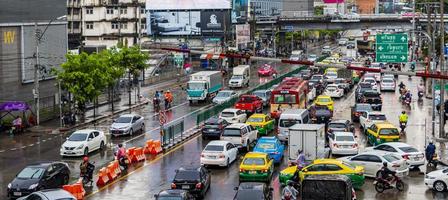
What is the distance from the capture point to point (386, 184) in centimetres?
3378

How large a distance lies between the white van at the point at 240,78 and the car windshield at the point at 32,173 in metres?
52.3

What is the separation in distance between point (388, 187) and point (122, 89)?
53.8m

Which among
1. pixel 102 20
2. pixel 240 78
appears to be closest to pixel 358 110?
pixel 240 78

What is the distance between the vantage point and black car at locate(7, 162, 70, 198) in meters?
32.9

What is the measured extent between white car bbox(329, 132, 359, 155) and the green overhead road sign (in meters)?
11.5

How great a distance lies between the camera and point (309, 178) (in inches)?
1030

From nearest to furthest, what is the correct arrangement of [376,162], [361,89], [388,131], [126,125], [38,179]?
[38,179], [376,162], [388,131], [126,125], [361,89]

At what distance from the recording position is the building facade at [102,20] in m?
121

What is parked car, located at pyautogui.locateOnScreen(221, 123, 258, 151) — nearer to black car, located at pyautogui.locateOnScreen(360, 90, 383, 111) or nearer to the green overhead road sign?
the green overhead road sign

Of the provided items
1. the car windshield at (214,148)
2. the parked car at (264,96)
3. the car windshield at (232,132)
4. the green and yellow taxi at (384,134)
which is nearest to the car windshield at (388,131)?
the green and yellow taxi at (384,134)

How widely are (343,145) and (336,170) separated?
355 inches

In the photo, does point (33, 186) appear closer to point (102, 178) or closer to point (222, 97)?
point (102, 178)

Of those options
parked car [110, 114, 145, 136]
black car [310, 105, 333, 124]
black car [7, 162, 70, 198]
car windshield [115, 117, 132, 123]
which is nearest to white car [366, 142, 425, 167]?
black car [310, 105, 333, 124]

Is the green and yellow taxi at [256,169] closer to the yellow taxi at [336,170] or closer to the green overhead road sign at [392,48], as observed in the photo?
the yellow taxi at [336,170]
